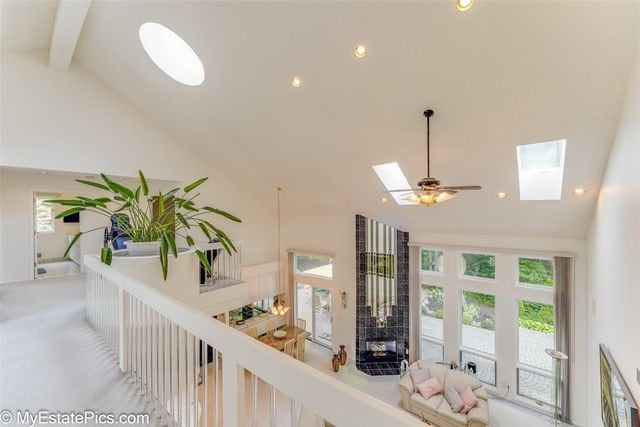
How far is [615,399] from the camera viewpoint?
8.57ft

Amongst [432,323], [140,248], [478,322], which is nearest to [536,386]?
[478,322]

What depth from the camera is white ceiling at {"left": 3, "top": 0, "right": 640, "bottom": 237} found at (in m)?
2.46

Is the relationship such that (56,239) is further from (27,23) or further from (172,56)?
(172,56)

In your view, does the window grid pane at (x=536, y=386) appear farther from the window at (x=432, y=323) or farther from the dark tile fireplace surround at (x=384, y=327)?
the dark tile fireplace surround at (x=384, y=327)

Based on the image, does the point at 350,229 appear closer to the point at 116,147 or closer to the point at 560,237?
the point at 560,237

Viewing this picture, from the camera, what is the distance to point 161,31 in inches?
159

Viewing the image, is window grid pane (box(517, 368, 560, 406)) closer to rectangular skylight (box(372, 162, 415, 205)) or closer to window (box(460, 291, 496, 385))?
window (box(460, 291, 496, 385))

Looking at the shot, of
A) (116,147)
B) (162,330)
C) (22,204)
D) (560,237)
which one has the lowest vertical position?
(162,330)

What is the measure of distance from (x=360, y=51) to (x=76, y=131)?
16.2 ft

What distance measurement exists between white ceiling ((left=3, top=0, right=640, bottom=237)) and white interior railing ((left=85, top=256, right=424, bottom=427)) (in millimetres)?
2875

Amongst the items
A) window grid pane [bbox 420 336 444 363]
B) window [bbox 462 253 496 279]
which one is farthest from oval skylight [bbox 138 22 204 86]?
window grid pane [bbox 420 336 444 363]

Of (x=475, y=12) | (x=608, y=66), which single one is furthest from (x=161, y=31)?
(x=608, y=66)

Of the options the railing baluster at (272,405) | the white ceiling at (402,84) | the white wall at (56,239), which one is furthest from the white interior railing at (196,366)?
the white wall at (56,239)

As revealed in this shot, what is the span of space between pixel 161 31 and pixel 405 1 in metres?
3.55
